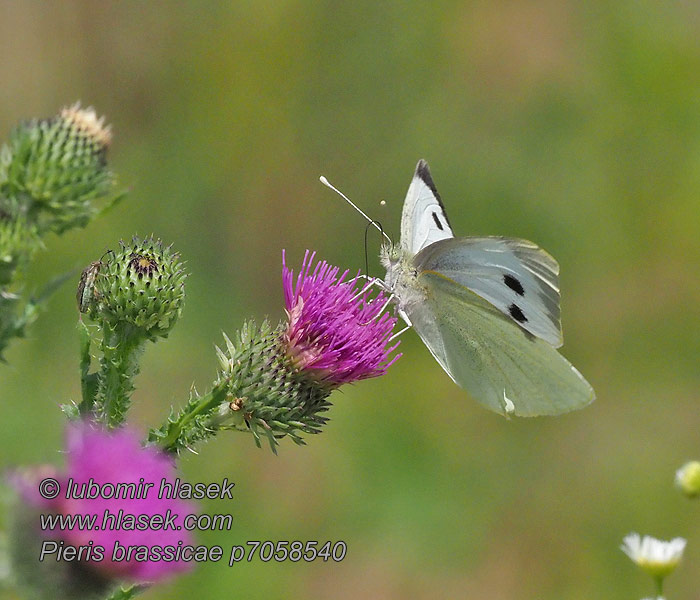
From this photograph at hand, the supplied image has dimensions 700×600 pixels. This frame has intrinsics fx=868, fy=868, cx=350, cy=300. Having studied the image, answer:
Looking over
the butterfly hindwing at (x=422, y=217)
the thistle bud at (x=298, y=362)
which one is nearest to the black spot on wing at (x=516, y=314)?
the butterfly hindwing at (x=422, y=217)

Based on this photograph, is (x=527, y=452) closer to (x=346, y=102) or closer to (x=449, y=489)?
(x=449, y=489)

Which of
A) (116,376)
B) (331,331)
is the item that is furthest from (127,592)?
(331,331)

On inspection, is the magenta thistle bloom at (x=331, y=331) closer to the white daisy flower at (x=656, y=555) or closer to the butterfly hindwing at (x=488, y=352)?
the butterfly hindwing at (x=488, y=352)

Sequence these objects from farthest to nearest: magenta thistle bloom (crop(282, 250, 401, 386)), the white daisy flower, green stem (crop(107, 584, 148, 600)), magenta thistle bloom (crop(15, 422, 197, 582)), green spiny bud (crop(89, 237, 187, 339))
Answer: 1. magenta thistle bloom (crop(282, 250, 401, 386))
2. green spiny bud (crop(89, 237, 187, 339))
3. the white daisy flower
4. green stem (crop(107, 584, 148, 600))
5. magenta thistle bloom (crop(15, 422, 197, 582))

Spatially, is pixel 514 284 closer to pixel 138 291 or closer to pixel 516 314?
pixel 516 314

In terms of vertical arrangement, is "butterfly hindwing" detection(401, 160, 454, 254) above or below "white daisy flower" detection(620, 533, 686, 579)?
above

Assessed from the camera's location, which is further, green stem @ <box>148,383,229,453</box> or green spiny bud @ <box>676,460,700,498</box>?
green stem @ <box>148,383,229,453</box>

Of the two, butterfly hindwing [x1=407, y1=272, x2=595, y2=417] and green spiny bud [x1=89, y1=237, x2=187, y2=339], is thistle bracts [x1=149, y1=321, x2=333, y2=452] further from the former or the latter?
butterfly hindwing [x1=407, y1=272, x2=595, y2=417]

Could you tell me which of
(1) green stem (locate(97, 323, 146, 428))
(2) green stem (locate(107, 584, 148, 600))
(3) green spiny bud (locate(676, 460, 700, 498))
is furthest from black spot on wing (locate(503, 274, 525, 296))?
(2) green stem (locate(107, 584, 148, 600))
